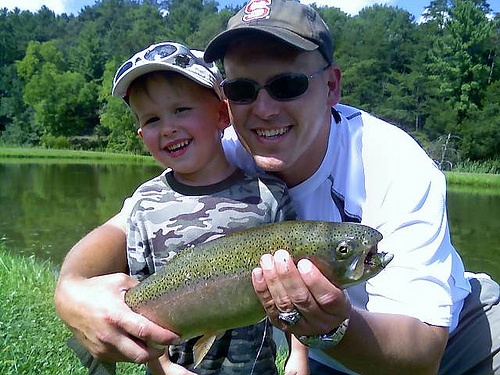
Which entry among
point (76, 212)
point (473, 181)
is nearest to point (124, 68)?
point (76, 212)

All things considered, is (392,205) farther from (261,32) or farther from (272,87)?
(261,32)

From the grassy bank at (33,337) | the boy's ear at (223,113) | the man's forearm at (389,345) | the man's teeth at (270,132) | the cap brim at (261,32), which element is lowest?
the grassy bank at (33,337)

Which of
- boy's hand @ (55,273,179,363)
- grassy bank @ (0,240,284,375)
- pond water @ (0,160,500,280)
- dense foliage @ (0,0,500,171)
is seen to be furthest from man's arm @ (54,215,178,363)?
dense foliage @ (0,0,500,171)

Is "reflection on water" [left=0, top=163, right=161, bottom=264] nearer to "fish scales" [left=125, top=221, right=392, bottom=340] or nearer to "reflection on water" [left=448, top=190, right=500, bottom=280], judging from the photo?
"reflection on water" [left=448, top=190, right=500, bottom=280]

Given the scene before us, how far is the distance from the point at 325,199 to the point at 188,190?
0.61 metres

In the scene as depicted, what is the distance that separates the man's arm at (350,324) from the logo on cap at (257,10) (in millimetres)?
→ 1202

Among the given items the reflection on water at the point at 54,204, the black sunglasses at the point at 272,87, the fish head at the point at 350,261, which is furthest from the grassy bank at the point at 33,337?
the reflection on water at the point at 54,204

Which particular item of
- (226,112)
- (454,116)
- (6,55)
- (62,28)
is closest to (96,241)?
(226,112)

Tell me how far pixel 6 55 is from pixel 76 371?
77.8m

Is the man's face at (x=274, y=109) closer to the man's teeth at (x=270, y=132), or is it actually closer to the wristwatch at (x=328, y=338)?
the man's teeth at (x=270, y=132)

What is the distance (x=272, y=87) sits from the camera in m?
2.89

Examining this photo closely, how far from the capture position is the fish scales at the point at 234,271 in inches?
87.4

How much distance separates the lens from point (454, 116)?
49.2m

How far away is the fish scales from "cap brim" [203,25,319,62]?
2.72 ft
